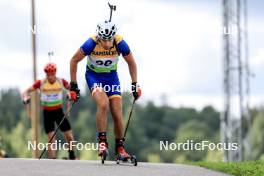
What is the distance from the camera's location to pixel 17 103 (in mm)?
163500

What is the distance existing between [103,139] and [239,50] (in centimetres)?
1489

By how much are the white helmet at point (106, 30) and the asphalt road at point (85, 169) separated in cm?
194

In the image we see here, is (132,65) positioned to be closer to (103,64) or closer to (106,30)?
(103,64)

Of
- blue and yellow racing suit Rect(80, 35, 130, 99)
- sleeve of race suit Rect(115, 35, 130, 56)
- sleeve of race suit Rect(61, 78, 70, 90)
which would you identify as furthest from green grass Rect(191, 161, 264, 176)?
sleeve of race suit Rect(61, 78, 70, 90)

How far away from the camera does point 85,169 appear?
14648 mm

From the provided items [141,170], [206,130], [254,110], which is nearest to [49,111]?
[141,170]

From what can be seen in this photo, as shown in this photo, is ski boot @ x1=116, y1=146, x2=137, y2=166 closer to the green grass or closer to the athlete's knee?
the athlete's knee

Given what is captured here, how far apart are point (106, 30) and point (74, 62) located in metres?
0.96

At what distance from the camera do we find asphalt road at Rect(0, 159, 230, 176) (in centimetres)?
1393

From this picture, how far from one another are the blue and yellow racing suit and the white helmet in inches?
8.6

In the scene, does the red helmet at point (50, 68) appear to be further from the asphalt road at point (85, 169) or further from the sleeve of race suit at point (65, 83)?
the asphalt road at point (85, 169)

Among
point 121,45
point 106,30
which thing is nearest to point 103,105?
point 121,45

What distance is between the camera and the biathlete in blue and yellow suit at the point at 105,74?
16.1m

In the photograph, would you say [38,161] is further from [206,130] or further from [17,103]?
[17,103]
